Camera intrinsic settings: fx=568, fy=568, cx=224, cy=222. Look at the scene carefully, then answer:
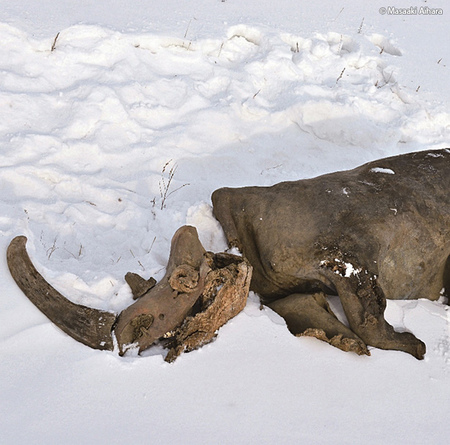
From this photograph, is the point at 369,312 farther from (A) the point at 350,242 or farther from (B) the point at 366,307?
(A) the point at 350,242

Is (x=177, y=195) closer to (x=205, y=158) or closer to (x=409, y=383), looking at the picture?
(x=205, y=158)

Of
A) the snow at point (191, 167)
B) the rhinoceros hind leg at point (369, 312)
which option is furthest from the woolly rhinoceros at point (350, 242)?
the snow at point (191, 167)

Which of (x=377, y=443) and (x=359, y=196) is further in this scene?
(x=359, y=196)

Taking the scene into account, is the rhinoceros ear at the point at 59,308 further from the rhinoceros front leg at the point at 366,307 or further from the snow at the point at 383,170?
the snow at the point at 383,170

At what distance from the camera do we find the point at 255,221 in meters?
2.90

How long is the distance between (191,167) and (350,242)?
160 centimetres

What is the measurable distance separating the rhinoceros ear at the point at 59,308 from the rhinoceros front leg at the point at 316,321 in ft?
2.68

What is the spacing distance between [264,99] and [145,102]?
3.14 ft

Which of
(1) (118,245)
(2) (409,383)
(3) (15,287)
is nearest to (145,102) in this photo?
(1) (118,245)

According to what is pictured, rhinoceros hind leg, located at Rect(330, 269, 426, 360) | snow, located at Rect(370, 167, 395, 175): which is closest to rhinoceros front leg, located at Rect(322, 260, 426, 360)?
rhinoceros hind leg, located at Rect(330, 269, 426, 360)

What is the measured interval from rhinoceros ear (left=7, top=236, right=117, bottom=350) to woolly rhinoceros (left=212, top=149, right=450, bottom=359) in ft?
2.62

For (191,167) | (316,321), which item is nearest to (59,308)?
(316,321)

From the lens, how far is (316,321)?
266 cm

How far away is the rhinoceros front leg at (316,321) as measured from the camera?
256 centimetres
